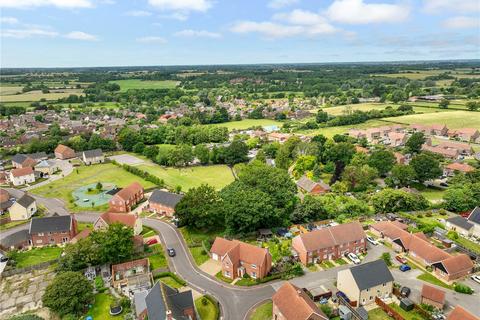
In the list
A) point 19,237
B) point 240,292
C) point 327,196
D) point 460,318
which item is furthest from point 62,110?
point 460,318

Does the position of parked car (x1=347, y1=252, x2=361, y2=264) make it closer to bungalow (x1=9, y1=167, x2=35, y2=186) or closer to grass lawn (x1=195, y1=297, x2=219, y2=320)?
grass lawn (x1=195, y1=297, x2=219, y2=320)

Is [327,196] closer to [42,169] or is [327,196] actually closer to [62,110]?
[42,169]

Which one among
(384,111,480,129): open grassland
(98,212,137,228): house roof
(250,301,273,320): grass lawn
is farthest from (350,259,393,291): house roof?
(384,111,480,129): open grassland

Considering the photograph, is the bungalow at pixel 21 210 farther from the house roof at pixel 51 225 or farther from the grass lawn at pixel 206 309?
the grass lawn at pixel 206 309

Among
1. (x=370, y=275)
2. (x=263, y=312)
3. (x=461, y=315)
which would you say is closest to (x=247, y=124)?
(x=370, y=275)

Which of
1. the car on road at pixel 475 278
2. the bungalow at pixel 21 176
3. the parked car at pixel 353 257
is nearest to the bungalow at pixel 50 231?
the bungalow at pixel 21 176

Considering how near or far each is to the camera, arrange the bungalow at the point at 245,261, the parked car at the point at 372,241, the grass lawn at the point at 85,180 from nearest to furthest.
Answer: the bungalow at the point at 245,261, the parked car at the point at 372,241, the grass lawn at the point at 85,180

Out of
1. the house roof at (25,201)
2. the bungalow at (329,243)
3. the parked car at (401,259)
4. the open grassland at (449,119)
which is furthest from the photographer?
the open grassland at (449,119)
